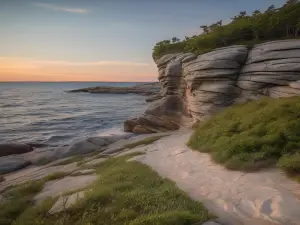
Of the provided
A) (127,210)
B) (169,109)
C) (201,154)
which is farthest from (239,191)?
(169,109)

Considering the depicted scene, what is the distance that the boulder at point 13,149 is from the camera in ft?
79.9

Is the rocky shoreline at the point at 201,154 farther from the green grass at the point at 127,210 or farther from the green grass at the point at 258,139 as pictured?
the green grass at the point at 127,210

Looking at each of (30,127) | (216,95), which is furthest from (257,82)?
(30,127)

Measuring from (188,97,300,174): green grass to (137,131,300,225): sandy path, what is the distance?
1.81 ft

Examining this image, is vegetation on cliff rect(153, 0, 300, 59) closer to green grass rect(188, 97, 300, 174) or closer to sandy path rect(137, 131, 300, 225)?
green grass rect(188, 97, 300, 174)

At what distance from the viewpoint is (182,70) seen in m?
29.8

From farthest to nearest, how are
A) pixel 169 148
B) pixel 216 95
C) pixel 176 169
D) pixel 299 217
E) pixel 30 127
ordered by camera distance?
pixel 30 127 → pixel 216 95 → pixel 169 148 → pixel 176 169 → pixel 299 217

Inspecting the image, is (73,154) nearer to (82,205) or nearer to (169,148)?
(169,148)

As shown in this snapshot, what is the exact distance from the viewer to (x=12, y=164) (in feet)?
67.5

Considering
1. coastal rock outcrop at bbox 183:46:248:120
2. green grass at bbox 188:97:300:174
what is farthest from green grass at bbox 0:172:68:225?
coastal rock outcrop at bbox 183:46:248:120

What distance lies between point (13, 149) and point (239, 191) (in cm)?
2292

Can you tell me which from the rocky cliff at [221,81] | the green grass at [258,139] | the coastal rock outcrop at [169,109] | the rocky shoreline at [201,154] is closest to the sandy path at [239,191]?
the rocky shoreline at [201,154]

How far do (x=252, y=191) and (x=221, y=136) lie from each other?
17.6 feet

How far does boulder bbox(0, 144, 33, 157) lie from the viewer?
79.9 feet
